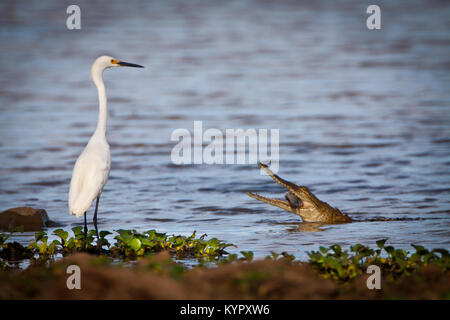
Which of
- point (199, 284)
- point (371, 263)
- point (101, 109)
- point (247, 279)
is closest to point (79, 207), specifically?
point (101, 109)

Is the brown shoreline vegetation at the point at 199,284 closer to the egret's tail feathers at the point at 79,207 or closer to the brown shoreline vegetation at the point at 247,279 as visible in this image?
the brown shoreline vegetation at the point at 247,279

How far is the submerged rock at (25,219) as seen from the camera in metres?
8.23

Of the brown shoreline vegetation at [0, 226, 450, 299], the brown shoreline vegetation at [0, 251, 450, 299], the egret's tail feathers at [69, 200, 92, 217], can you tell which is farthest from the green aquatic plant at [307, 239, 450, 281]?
the egret's tail feathers at [69, 200, 92, 217]

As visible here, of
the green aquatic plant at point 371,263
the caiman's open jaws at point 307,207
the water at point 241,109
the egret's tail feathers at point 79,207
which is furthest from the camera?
the water at point 241,109

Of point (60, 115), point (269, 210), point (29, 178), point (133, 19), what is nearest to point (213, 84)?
point (60, 115)

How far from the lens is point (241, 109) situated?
59.8 feet

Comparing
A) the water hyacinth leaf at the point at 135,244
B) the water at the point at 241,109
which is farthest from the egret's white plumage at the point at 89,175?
the water at the point at 241,109

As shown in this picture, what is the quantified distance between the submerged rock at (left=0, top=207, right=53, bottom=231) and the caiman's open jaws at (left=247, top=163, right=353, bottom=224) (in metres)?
2.58

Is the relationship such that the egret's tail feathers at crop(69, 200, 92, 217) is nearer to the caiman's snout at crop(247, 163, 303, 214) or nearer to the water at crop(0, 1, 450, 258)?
the water at crop(0, 1, 450, 258)

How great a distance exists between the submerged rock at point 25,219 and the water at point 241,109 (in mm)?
516

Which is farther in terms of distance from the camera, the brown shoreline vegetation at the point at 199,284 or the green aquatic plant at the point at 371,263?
the green aquatic plant at the point at 371,263

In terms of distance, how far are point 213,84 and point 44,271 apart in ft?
58.7

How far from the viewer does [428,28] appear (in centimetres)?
3194

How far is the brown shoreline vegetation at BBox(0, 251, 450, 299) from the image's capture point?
4.35 m
